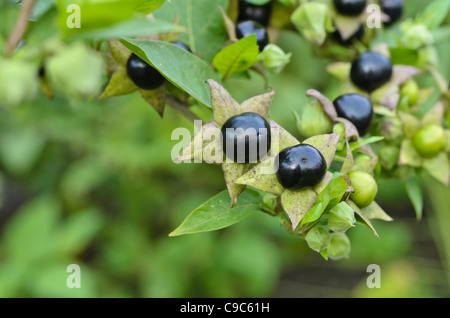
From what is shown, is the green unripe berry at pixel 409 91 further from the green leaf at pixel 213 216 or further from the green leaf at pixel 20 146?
the green leaf at pixel 20 146

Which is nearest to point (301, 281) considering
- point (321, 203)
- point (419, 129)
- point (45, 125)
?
point (45, 125)

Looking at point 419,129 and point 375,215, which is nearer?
point 375,215

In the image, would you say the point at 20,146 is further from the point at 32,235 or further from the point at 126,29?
the point at 126,29

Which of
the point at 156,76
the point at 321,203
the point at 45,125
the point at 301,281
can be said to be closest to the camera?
the point at 321,203

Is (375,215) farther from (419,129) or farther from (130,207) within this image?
(130,207)

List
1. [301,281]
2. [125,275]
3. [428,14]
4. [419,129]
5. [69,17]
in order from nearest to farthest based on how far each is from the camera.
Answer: [69,17] < [419,129] < [428,14] < [125,275] < [301,281]

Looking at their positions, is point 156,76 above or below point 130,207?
above

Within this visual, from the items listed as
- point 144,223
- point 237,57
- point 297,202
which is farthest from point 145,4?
point 144,223
